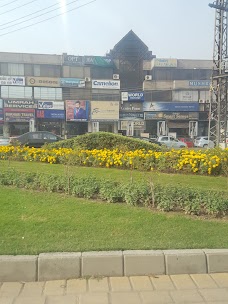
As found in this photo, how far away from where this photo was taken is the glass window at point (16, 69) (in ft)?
137

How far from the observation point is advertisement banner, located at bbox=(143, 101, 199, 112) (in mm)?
44312

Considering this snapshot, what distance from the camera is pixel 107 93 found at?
44.2m

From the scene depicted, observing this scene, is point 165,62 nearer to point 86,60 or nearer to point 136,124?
point 136,124

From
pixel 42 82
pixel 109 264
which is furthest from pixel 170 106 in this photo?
pixel 109 264

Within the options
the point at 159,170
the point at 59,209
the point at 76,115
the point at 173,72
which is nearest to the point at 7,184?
the point at 59,209

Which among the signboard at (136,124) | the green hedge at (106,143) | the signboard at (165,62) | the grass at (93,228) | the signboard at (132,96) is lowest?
the grass at (93,228)

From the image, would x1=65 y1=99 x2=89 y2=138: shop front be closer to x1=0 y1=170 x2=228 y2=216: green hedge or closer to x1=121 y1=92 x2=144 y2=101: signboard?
x1=121 y1=92 x2=144 y2=101: signboard

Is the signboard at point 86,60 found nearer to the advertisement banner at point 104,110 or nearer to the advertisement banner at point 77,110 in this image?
the advertisement banner at point 77,110

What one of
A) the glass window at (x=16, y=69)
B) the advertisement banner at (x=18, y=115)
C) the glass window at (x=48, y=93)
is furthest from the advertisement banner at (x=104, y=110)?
the glass window at (x=16, y=69)

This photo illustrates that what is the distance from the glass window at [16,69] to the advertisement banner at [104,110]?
34.0 ft

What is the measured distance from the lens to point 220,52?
2559cm

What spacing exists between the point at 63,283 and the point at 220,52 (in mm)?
25913

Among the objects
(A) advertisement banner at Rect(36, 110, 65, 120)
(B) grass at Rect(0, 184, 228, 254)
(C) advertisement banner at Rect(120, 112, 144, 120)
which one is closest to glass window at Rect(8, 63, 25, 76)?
(A) advertisement banner at Rect(36, 110, 65, 120)

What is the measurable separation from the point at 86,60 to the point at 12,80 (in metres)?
10.5
